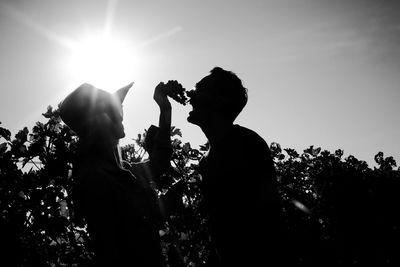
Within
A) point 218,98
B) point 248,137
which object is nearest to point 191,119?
point 218,98

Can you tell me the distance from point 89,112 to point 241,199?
1336mm

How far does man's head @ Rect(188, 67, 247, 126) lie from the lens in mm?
2924

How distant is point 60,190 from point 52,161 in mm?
563

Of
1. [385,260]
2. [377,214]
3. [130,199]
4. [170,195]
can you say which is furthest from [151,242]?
[377,214]

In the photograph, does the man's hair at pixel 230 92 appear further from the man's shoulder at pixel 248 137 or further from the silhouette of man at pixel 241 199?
the man's shoulder at pixel 248 137

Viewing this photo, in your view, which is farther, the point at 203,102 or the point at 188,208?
the point at 188,208

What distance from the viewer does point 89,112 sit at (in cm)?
203

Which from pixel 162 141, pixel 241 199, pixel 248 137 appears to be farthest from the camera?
pixel 162 141

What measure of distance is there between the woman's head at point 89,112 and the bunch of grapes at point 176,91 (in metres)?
0.94

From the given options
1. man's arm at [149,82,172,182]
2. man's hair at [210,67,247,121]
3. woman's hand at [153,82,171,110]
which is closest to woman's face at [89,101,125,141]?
man's arm at [149,82,172,182]

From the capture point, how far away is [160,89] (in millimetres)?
2896

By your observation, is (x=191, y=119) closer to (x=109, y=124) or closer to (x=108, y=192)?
(x=109, y=124)

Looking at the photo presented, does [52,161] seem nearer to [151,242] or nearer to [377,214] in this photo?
[151,242]

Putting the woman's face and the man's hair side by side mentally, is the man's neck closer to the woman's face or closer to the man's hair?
the man's hair
